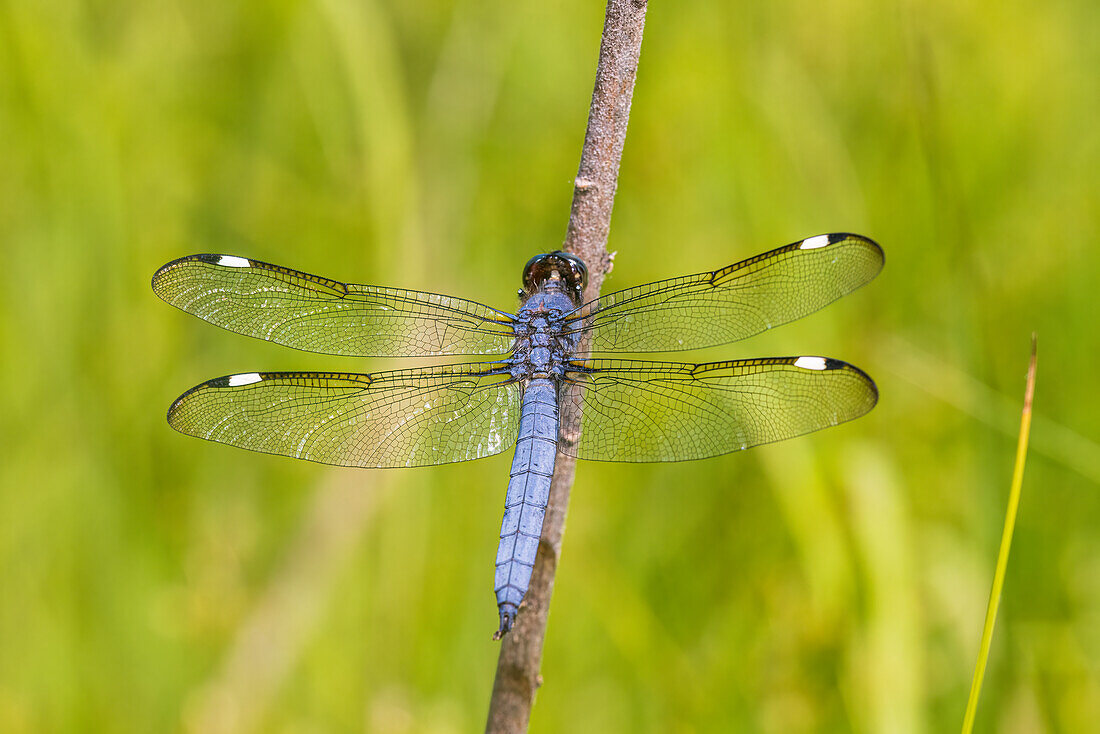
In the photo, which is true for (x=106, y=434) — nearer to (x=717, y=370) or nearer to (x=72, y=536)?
(x=72, y=536)

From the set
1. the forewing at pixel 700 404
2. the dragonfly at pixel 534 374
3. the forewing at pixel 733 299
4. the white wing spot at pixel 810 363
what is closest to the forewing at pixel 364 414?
the dragonfly at pixel 534 374

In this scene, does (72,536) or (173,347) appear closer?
(72,536)

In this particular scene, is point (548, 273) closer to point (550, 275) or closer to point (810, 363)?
point (550, 275)

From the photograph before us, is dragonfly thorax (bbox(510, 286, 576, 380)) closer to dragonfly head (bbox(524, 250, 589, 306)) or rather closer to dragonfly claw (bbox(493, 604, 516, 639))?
dragonfly head (bbox(524, 250, 589, 306))

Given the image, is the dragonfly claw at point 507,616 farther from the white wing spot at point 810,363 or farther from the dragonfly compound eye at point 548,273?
the white wing spot at point 810,363

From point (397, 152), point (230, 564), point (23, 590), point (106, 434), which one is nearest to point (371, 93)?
point (397, 152)

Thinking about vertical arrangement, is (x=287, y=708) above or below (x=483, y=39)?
below

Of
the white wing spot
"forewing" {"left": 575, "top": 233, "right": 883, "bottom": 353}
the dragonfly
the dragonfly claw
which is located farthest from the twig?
the white wing spot
